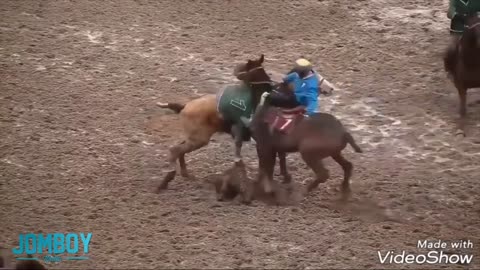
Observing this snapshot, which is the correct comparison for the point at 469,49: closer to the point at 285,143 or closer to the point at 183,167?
the point at 285,143

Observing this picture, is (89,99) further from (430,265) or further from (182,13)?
(430,265)

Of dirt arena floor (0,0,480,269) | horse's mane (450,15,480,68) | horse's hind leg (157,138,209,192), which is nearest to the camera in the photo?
dirt arena floor (0,0,480,269)

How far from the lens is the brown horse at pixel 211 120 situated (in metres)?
7.46

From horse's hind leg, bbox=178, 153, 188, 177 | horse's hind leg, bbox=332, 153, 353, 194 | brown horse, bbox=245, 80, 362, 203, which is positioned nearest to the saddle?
brown horse, bbox=245, 80, 362, 203

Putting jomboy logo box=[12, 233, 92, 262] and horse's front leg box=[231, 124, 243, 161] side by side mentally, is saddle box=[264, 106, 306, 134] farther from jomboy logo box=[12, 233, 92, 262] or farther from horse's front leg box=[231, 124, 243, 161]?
jomboy logo box=[12, 233, 92, 262]

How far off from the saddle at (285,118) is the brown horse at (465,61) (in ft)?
8.06

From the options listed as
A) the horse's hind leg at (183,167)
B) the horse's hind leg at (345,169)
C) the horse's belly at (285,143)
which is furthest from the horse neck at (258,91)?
the horse's hind leg at (183,167)

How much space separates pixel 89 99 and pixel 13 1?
3.64 meters

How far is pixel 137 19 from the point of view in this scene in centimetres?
1178

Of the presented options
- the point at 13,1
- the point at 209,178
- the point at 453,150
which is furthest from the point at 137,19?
the point at 453,150

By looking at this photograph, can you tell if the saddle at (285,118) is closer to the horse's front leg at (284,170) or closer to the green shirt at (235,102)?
the green shirt at (235,102)

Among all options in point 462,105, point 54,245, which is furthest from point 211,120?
point 462,105

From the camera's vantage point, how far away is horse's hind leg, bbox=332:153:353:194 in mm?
7439

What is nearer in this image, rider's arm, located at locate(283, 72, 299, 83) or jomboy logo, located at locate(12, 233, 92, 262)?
jomboy logo, located at locate(12, 233, 92, 262)
